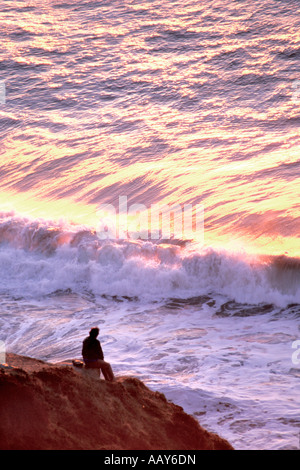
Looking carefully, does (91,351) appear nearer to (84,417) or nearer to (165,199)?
(84,417)

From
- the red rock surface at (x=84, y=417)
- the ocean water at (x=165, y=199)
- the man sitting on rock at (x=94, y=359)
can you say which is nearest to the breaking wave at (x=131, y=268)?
the ocean water at (x=165, y=199)

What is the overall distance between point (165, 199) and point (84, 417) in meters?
9.69

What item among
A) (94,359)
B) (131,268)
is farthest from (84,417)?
(131,268)

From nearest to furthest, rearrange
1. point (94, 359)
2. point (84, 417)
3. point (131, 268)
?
point (84, 417) < point (94, 359) < point (131, 268)

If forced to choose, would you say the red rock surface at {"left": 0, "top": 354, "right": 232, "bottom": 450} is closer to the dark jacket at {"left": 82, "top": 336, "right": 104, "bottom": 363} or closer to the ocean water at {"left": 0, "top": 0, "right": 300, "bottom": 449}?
the dark jacket at {"left": 82, "top": 336, "right": 104, "bottom": 363}

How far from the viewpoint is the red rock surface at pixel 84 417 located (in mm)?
5898

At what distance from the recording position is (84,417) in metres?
6.24

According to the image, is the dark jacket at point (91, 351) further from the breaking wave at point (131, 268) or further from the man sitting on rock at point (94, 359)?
the breaking wave at point (131, 268)

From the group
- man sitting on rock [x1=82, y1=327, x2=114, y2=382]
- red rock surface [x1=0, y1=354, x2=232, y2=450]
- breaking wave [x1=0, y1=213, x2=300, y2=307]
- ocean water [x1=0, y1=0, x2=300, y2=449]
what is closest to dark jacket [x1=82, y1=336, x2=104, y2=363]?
man sitting on rock [x1=82, y1=327, x2=114, y2=382]

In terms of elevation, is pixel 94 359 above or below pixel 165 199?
below

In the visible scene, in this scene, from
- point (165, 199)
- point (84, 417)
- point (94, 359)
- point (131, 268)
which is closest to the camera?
point (84, 417)

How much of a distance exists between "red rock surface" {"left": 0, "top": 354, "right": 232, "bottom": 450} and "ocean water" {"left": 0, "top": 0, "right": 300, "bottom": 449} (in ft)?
2.84

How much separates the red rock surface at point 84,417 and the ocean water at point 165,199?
866mm

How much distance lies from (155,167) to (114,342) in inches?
313
